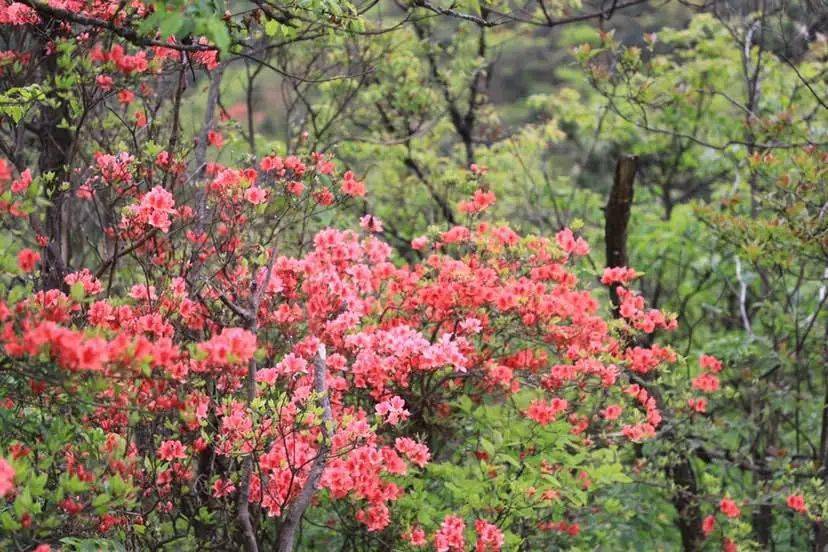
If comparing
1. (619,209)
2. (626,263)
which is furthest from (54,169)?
(626,263)

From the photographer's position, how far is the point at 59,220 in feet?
14.5

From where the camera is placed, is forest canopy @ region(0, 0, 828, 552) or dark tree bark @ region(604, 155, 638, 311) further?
dark tree bark @ region(604, 155, 638, 311)

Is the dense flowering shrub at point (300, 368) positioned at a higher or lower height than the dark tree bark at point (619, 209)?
lower

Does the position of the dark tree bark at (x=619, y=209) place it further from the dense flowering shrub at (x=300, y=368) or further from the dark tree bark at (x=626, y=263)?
the dense flowering shrub at (x=300, y=368)

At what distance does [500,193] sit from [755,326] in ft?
8.69

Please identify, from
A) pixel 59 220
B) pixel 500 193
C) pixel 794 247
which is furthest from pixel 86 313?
pixel 500 193

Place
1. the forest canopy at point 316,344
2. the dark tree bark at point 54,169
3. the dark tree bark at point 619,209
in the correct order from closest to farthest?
the forest canopy at point 316,344 → the dark tree bark at point 54,169 → the dark tree bark at point 619,209

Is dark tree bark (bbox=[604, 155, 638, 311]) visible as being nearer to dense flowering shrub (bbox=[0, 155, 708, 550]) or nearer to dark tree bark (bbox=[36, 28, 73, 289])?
dense flowering shrub (bbox=[0, 155, 708, 550])

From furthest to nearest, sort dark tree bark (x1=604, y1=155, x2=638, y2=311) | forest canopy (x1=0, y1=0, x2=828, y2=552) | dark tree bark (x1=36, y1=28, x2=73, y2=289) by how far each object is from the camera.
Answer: dark tree bark (x1=604, y1=155, x2=638, y2=311) < dark tree bark (x1=36, y1=28, x2=73, y2=289) < forest canopy (x1=0, y1=0, x2=828, y2=552)

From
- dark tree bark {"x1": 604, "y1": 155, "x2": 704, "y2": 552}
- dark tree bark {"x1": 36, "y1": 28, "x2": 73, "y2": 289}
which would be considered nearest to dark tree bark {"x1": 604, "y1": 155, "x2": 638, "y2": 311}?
dark tree bark {"x1": 604, "y1": 155, "x2": 704, "y2": 552}

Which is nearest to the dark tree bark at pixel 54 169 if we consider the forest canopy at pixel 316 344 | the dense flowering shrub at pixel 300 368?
the forest canopy at pixel 316 344

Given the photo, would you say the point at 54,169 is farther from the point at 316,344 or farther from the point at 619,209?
the point at 619,209

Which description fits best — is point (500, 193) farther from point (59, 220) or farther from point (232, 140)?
point (59, 220)

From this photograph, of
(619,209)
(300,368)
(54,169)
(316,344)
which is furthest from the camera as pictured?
(619,209)
